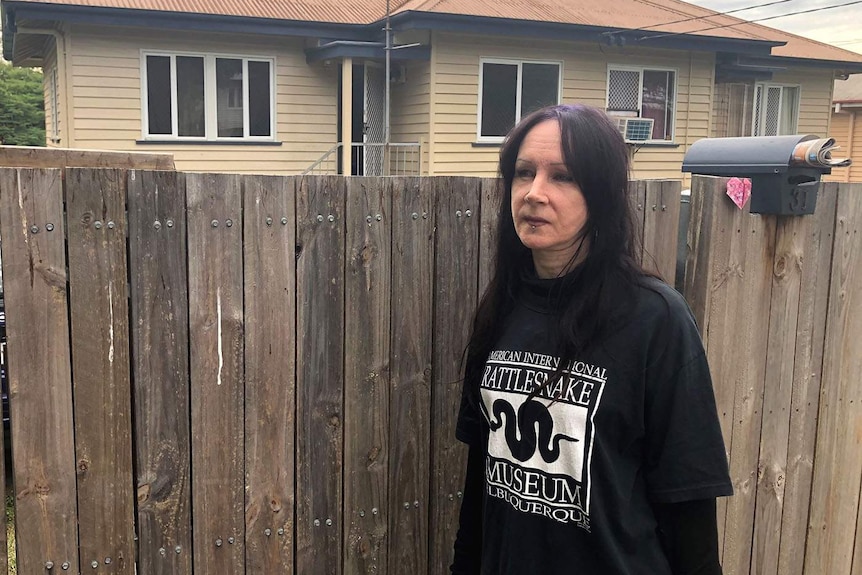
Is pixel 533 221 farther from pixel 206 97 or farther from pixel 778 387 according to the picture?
pixel 206 97

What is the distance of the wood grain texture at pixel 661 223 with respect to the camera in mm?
2945

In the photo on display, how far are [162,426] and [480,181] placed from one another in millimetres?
1251

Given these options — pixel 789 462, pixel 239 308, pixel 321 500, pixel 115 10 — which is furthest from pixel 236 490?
pixel 115 10

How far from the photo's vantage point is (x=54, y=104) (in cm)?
1670

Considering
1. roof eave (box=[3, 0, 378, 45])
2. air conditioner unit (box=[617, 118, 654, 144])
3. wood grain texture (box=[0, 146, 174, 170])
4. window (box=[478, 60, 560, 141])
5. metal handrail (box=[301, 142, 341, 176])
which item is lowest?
wood grain texture (box=[0, 146, 174, 170])

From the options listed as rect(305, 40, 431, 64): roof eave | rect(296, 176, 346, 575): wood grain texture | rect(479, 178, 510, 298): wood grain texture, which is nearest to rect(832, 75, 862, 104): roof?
rect(305, 40, 431, 64): roof eave

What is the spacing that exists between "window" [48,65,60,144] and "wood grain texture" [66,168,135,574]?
49.2 feet

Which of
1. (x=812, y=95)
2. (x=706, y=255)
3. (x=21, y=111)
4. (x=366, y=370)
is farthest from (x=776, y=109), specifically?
(x=21, y=111)

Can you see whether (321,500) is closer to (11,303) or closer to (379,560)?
(379,560)

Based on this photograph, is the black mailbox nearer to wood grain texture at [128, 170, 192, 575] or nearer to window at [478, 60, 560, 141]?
wood grain texture at [128, 170, 192, 575]

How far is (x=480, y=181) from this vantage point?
263cm

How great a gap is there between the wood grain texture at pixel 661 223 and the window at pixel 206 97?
12842mm

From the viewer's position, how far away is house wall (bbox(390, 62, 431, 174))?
49.0 feet

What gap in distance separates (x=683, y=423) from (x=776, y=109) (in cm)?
2026
